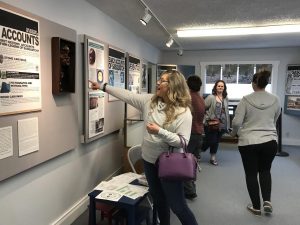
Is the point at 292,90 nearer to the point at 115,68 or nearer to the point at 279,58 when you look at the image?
the point at 279,58

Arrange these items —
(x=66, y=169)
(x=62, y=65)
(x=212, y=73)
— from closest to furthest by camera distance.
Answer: (x=62, y=65), (x=66, y=169), (x=212, y=73)

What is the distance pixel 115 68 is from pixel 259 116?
177 cm

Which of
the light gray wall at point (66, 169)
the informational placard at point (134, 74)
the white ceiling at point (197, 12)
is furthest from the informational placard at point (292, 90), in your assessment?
the light gray wall at point (66, 169)

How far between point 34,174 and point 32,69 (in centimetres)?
79

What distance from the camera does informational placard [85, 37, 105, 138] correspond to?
2712mm

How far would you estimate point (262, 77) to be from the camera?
102 inches

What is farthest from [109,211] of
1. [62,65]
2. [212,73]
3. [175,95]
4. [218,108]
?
[212,73]

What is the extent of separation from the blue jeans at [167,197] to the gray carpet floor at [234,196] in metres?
0.62

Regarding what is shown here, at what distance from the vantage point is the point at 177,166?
1761 mm

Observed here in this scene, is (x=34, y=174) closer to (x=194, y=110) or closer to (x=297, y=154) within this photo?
(x=194, y=110)

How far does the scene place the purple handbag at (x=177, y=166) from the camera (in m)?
1.76

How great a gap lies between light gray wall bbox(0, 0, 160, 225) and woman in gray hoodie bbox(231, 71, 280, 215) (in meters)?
1.60

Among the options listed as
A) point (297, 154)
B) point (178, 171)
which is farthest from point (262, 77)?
point (297, 154)

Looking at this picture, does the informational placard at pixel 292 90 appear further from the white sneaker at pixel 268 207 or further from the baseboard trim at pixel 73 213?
the baseboard trim at pixel 73 213
